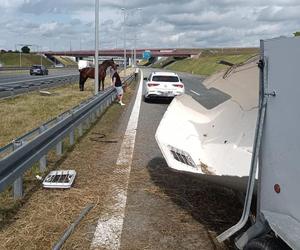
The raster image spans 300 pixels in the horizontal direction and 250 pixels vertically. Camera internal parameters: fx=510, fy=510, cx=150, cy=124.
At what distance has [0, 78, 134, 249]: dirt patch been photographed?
516cm

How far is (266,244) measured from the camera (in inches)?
153

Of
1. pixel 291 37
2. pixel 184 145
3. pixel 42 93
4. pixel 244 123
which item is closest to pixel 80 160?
pixel 184 145

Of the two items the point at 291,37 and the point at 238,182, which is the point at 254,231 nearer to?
the point at 238,182

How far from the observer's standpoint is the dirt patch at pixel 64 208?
5160mm

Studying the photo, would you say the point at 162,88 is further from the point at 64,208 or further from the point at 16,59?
the point at 16,59

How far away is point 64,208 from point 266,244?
299 centimetres

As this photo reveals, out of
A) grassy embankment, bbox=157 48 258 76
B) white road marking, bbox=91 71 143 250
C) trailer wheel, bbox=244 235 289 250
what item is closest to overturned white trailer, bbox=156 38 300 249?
trailer wheel, bbox=244 235 289 250

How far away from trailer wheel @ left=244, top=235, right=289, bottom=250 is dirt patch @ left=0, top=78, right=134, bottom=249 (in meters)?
1.74

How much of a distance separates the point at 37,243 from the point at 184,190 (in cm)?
266

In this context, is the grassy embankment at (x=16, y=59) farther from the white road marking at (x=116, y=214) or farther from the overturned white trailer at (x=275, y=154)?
the overturned white trailer at (x=275, y=154)

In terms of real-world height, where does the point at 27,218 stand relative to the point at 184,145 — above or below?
below

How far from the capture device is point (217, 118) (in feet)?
26.3

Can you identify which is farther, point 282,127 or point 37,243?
point 37,243

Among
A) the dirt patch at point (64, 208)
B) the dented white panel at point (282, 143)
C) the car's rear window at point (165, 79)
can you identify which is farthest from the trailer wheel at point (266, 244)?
the car's rear window at point (165, 79)
